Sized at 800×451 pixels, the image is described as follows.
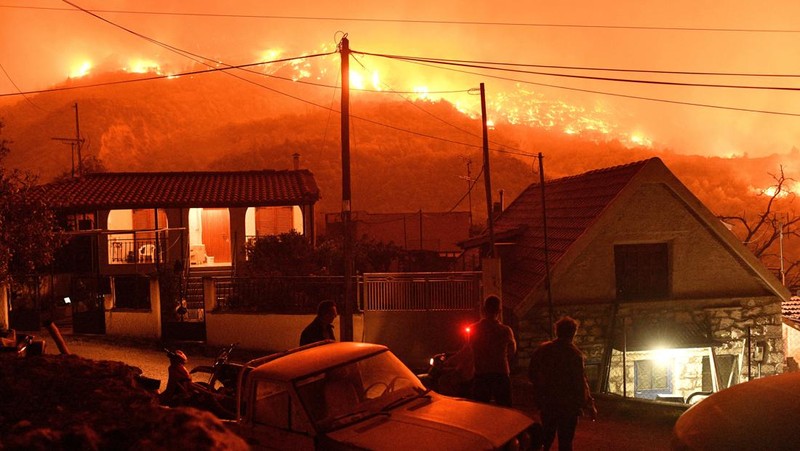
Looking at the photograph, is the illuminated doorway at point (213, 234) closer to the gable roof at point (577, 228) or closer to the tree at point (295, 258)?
the tree at point (295, 258)

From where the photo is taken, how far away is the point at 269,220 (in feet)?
90.5

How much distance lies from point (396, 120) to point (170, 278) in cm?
9133

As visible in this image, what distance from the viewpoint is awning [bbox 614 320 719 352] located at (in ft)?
45.4

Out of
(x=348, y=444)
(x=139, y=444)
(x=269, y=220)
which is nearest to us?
(x=139, y=444)

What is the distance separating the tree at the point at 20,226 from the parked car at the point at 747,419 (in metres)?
14.4

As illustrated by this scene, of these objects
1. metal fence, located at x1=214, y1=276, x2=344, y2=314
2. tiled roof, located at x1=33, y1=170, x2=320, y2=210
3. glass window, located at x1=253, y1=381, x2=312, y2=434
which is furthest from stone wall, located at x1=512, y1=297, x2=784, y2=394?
tiled roof, located at x1=33, y1=170, x2=320, y2=210

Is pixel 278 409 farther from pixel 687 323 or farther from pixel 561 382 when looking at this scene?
pixel 687 323

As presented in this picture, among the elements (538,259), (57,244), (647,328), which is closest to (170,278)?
(57,244)

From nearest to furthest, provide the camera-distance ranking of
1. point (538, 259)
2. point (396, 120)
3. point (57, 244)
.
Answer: point (538, 259), point (57, 244), point (396, 120)

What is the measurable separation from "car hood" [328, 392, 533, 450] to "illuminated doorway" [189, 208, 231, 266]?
2200 centimetres

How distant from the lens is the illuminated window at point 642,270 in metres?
14.4

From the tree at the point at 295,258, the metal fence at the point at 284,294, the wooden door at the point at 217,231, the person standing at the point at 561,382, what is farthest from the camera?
the wooden door at the point at 217,231

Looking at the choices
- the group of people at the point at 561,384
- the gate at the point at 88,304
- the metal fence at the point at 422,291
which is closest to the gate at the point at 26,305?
the gate at the point at 88,304

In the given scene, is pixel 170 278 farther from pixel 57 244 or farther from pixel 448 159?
→ pixel 448 159
